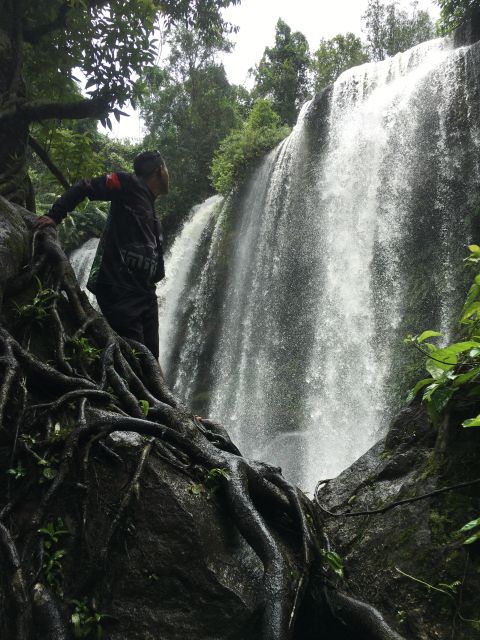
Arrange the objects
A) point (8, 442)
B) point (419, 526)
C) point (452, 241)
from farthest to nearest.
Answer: point (452, 241), point (419, 526), point (8, 442)

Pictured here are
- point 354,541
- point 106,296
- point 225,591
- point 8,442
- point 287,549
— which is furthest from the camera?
point 106,296

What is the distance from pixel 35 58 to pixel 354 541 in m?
5.70

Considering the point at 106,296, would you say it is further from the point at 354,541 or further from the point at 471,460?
the point at 471,460

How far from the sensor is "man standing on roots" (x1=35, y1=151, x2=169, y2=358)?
3.56m

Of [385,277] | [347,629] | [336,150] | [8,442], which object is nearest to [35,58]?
[8,442]

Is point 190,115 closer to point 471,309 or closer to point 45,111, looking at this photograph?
point 45,111

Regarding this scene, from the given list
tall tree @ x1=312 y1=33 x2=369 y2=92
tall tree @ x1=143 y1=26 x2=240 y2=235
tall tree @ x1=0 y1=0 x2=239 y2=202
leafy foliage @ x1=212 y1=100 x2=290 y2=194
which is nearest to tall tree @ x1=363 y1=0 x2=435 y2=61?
tall tree @ x1=312 y1=33 x2=369 y2=92

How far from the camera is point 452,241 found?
34.1ft

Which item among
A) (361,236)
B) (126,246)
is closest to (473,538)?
(126,246)

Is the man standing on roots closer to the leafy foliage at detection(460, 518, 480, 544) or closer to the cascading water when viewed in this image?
the leafy foliage at detection(460, 518, 480, 544)

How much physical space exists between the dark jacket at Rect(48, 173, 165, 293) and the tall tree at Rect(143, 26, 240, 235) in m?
15.4

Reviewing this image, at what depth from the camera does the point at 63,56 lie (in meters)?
5.63

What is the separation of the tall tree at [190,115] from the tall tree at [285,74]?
6.83ft

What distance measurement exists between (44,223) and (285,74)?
2619 cm
